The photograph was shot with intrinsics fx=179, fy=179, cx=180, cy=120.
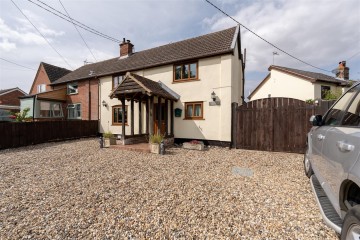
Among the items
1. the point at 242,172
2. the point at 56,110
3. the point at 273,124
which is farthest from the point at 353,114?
the point at 56,110

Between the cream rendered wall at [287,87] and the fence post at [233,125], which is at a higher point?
the cream rendered wall at [287,87]

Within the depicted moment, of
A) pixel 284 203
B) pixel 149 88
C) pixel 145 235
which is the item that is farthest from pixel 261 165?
pixel 149 88

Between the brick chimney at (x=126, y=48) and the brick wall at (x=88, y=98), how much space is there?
3.72m

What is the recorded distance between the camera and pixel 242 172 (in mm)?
5762

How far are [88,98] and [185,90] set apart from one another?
407 inches

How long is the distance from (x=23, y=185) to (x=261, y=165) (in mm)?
7333

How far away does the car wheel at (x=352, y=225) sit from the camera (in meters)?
1.55

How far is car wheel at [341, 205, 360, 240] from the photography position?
5.07 feet

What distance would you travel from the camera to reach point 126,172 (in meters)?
5.72

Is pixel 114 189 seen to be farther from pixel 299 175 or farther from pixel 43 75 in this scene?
pixel 43 75

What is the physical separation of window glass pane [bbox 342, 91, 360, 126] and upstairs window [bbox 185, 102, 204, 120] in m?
8.33

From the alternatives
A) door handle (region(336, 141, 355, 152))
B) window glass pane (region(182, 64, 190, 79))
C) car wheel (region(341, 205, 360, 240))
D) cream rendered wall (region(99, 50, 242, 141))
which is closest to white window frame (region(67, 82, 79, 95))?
cream rendered wall (region(99, 50, 242, 141))

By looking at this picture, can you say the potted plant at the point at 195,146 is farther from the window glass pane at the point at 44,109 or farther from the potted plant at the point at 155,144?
the window glass pane at the point at 44,109

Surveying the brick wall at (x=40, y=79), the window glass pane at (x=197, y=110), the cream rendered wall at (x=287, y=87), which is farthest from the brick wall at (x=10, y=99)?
the cream rendered wall at (x=287, y=87)
